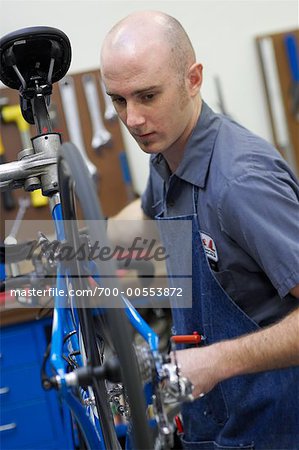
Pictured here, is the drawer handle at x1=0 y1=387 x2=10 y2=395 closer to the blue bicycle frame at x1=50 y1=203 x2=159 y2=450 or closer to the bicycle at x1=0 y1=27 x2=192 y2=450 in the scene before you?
the bicycle at x1=0 y1=27 x2=192 y2=450

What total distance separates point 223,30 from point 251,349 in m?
1.92

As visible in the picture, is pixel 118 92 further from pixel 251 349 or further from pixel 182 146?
pixel 251 349

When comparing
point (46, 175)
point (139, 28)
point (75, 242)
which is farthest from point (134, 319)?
point (139, 28)

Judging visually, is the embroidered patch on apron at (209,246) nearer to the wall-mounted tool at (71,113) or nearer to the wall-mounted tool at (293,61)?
the wall-mounted tool at (71,113)

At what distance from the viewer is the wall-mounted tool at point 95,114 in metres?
2.30

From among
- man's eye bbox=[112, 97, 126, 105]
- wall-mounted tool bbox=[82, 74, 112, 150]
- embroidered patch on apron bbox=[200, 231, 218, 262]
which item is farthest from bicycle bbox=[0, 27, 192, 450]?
wall-mounted tool bbox=[82, 74, 112, 150]

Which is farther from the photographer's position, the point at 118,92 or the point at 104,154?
the point at 104,154

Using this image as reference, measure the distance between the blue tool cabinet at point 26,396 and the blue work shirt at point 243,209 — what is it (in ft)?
2.78

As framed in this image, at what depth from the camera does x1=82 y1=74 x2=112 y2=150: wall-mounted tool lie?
2303 mm

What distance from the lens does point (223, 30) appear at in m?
2.47

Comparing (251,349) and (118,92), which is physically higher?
(118,92)

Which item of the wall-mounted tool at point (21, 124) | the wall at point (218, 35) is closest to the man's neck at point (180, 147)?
the wall-mounted tool at point (21, 124)

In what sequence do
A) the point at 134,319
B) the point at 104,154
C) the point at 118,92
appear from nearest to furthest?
1. the point at 134,319
2. the point at 118,92
3. the point at 104,154

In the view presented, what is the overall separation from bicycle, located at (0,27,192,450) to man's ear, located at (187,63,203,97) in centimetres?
25
